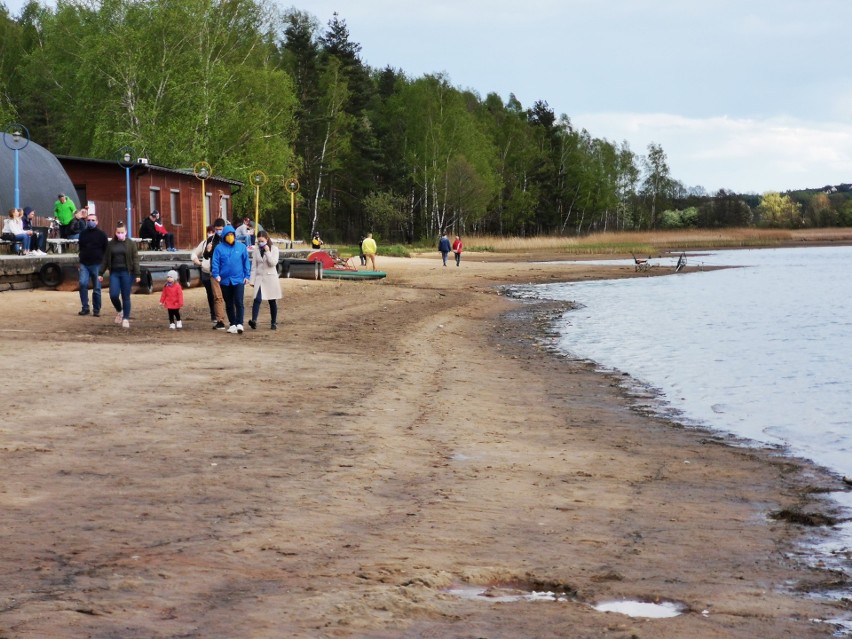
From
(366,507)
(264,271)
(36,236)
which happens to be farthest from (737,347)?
(366,507)

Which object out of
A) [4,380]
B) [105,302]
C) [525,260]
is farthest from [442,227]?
[4,380]

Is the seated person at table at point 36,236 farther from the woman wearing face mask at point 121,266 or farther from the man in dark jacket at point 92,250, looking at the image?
the woman wearing face mask at point 121,266

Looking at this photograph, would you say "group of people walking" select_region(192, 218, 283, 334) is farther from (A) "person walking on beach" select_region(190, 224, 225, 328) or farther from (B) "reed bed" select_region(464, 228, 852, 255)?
(B) "reed bed" select_region(464, 228, 852, 255)

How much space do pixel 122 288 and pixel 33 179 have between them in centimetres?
1604

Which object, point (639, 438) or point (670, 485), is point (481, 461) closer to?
point (670, 485)

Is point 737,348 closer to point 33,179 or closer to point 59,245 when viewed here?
point 59,245

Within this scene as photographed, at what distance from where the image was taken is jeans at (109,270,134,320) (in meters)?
18.8

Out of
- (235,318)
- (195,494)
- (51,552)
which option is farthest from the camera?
(235,318)

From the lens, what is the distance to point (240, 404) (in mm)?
11422

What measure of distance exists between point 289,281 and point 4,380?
21.1 m

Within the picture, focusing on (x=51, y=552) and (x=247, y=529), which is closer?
(x=51, y=552)

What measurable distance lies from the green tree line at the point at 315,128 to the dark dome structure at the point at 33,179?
1376 centimetres

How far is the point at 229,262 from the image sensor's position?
17766 millimetres

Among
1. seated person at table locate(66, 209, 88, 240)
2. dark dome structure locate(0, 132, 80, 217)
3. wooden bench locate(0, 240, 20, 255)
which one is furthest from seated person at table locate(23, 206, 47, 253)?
dark dome structure locate(0, 132, 80, 217)
